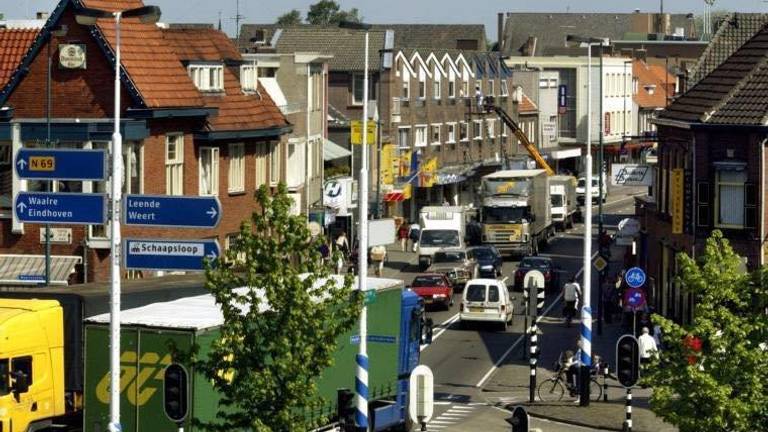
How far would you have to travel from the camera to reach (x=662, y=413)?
3272 centimetres

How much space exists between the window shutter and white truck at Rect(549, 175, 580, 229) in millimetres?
40207

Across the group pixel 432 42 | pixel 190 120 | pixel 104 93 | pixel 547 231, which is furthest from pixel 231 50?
pixel 432 42

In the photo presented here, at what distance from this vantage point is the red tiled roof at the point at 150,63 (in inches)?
2121

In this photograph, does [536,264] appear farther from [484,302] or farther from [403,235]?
[403,235]

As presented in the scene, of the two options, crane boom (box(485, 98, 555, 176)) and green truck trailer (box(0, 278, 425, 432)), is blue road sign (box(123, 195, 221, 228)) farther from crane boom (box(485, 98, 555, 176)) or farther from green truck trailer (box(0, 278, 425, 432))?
crane boom (box(485, 98, 555, 176))

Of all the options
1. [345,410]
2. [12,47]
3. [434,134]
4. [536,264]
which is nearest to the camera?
[345,410]

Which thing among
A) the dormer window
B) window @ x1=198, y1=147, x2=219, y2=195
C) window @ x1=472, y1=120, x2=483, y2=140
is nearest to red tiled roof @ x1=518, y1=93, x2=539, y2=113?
window @ x1=472, y1=120, x2=483, y2=140

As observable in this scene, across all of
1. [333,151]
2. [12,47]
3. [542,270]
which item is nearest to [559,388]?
[12,47]

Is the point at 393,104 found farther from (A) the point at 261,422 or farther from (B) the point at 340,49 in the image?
(A) the point at 261,422

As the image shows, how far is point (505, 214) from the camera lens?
8188 cm

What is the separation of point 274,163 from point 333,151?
67.5ft

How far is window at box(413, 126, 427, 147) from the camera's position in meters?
103

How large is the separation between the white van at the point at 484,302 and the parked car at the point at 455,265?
9.18 metres

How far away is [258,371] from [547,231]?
6385 cm
